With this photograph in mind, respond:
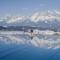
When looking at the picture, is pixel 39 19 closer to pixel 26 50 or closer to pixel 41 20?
pixel 41 20

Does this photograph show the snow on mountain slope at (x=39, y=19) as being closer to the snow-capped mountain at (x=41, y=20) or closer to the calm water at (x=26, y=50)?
the snow-capped mountain at (x=41, y=20)

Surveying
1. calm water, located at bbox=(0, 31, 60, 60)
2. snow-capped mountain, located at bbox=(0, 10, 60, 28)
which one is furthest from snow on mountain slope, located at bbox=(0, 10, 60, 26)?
calm water, located at bbox=(0, 31, 60, 60)

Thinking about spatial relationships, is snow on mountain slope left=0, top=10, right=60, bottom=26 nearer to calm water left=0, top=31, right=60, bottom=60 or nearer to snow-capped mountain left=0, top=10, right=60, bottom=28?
snow-capped mountain left=0, top=10, right=60, bottom=28

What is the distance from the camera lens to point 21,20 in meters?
1.39

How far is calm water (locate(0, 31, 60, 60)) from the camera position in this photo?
4.45 ft

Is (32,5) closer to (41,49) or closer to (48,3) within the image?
(48,3)

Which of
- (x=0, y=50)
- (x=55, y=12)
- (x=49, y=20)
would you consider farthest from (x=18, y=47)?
(x=55, y=12)

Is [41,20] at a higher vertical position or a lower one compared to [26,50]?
higher

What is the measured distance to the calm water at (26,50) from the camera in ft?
4.45

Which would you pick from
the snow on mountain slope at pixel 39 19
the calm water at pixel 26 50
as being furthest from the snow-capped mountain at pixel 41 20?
the calm water at pixel 26 50

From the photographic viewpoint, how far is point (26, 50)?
1366 millimetres

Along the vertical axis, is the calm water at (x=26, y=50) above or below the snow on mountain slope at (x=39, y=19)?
below

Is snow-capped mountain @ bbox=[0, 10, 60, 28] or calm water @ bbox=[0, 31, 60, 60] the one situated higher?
snow-capped mountain @ bbox=[0, 10, 60, 28]

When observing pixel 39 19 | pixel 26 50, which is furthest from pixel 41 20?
pixel 26 50
